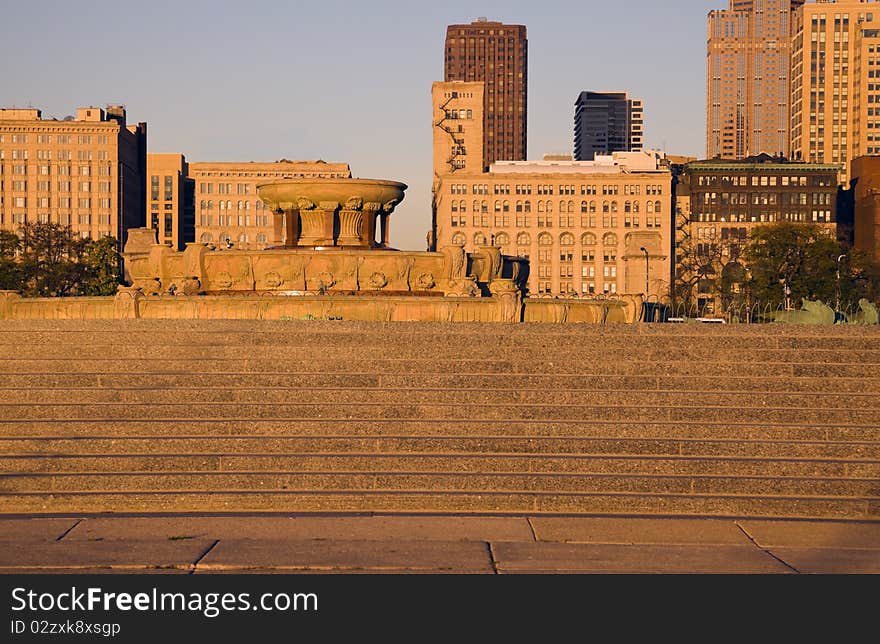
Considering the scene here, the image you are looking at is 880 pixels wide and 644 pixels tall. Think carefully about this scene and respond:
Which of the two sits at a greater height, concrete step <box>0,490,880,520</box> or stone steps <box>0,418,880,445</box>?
stone steps <box>0,418,880,445</box>

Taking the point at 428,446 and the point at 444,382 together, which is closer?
the point at 428,446

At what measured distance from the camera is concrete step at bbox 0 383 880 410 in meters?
18.3

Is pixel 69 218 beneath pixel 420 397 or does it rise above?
above

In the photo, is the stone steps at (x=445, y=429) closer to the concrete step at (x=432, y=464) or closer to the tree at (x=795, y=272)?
the concrete step at (x=432, y=464)

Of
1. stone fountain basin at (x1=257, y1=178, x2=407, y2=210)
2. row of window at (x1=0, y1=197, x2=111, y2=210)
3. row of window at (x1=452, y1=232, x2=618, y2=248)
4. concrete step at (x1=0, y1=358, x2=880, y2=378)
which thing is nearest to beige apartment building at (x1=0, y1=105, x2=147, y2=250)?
row of window at (x1=0, y1=197, x2=111, y2=210)

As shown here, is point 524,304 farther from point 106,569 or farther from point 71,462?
point 106,569

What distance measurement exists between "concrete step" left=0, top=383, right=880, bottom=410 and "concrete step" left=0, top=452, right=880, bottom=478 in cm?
165

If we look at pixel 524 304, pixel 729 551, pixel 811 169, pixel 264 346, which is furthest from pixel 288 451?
pixel 811 169

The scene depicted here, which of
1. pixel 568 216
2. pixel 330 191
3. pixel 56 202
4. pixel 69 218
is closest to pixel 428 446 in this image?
pixel 330 191

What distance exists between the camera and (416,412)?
18.1 metres

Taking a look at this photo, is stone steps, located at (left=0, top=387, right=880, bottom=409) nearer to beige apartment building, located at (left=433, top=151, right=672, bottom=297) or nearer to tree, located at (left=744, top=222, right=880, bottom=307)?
tree, located at (left=744, top=222, right=880, bottom=307)

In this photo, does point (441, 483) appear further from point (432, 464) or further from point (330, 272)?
point (330, 272)

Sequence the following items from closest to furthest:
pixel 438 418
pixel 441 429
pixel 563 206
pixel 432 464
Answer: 1. pixel 432 464
2. pixel 441 429
3. pixel 438 418
4. pixel 563 206

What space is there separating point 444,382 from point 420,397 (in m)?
0.59
